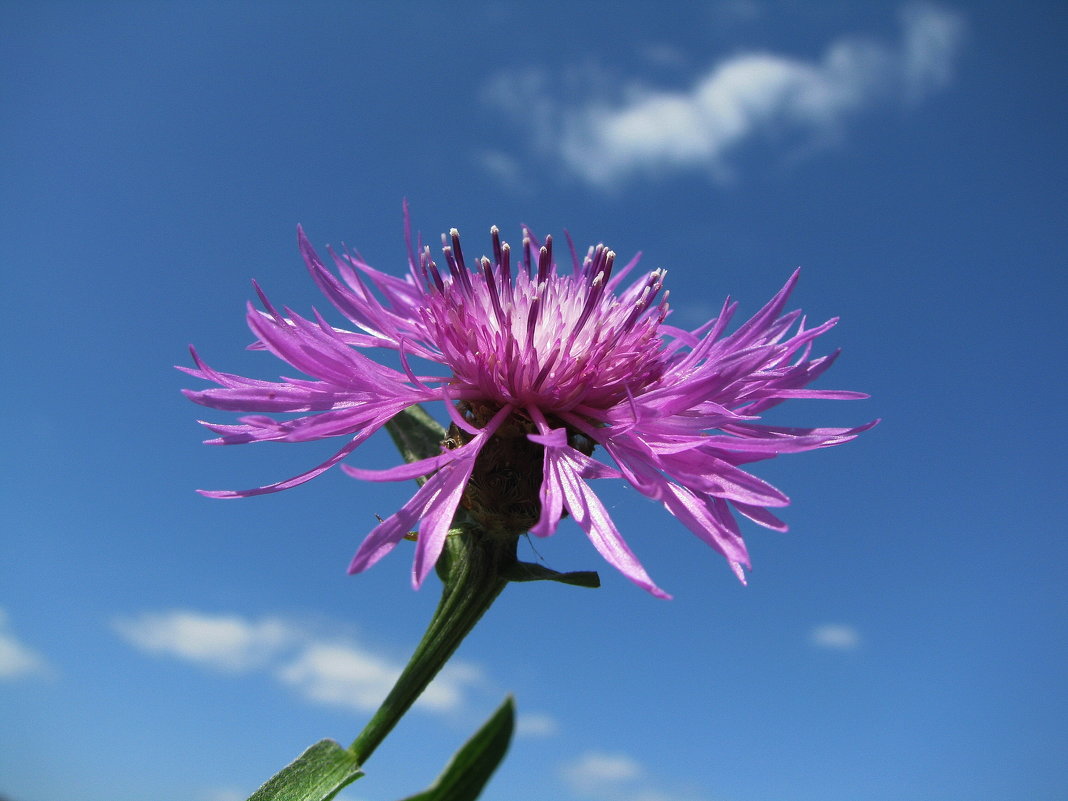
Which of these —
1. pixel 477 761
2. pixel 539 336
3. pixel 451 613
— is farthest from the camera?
pixel 539 336

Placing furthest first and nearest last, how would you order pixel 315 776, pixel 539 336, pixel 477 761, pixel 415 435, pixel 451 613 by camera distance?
pixel 415 435
pixel 539 336
pixel 451 613
pixel 315 776
pixel 477 761

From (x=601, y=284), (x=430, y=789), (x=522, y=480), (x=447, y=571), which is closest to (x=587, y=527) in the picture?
(x=522, y=480)

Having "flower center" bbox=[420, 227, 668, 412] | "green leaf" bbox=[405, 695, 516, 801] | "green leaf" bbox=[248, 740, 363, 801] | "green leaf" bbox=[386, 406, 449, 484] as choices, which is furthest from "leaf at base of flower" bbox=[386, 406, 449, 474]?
"green leaf" bbox=[405, 695, 516, 801]

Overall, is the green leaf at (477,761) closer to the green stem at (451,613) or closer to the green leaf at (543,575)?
the green stem at (451,613)

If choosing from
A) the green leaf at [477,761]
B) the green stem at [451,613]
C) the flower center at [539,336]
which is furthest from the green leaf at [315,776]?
the flower center at [539,336]

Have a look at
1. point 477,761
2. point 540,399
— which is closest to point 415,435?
point 540,399

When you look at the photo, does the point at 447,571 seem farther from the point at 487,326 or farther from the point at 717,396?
the point at 717,396

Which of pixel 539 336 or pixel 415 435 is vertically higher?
pixel 539 336

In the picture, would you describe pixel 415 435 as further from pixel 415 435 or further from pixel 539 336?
pixel 539 336
